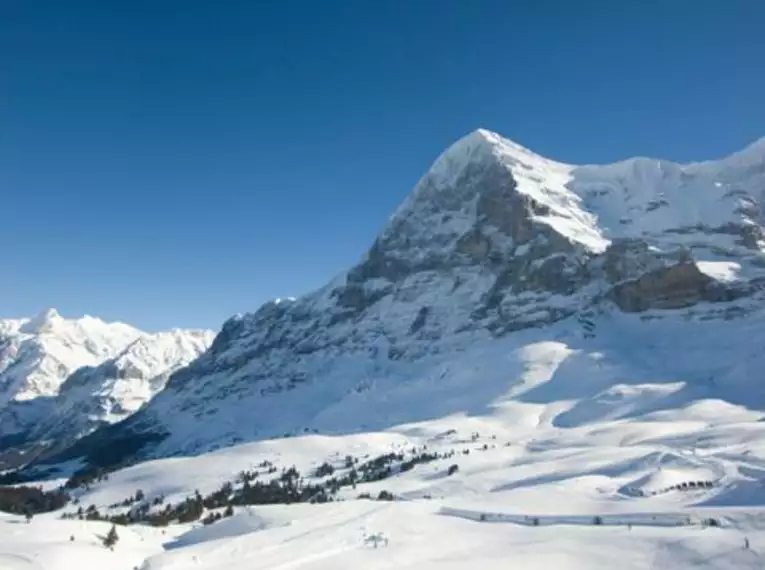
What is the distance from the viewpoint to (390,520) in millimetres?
32375

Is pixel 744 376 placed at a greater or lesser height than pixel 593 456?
greater

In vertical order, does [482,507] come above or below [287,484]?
below

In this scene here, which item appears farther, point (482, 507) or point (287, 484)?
point (287, 484)

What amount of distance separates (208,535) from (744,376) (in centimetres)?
16677

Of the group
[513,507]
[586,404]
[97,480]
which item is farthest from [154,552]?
[586,404]

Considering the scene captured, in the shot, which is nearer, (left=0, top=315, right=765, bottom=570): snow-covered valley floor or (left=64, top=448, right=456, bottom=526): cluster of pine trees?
(left=0, top=315, right=765, bottom=570): snow-covered valley floor

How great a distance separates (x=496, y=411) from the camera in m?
180

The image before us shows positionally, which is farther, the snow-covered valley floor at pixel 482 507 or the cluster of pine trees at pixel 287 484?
the cluster of pine trees at pixel 287 484

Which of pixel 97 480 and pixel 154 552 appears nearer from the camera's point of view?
pixel 154 552

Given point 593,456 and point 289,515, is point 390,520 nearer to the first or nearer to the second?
point 289,515

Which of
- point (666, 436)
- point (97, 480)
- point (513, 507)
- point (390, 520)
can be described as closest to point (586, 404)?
point (666, 436)

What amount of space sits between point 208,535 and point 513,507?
60.2 ft

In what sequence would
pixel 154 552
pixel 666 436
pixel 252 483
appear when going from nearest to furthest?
pixel 154 552
pixel 666 436
pixel 252 483

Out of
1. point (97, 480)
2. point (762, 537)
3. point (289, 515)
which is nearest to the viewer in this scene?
point (762, 537)
